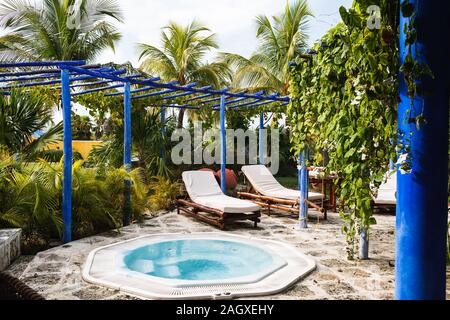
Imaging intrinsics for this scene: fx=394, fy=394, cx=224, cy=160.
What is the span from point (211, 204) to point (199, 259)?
2.35 meters

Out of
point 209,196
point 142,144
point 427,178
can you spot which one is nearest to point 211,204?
point 209,196

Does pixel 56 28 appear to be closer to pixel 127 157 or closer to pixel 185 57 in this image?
pixel 185 57

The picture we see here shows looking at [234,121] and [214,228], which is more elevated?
[234,121]

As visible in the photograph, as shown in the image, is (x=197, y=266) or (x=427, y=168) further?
(x=197, y=266)

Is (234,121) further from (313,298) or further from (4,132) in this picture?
(313,298)

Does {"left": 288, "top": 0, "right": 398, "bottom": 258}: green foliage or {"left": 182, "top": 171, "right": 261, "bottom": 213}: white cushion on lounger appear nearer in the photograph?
{"left": 288, "top": 0, "right": 398, "bottom": 258}: green foliage

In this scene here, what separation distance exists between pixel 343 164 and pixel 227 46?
17362mm

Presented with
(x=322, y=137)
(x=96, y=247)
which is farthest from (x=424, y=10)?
(x=96, y=247)

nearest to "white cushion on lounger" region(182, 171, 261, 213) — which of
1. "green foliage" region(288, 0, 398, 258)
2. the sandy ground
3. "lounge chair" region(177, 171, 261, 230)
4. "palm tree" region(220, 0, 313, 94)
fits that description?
"lounge chair" region(177, 171, 261, 230)

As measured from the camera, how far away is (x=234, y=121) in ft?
48.3

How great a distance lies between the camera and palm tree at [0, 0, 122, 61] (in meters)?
17.7

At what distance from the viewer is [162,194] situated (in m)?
10.3

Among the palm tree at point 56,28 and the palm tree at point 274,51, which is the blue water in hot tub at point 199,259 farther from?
the palm tree at point 56,28

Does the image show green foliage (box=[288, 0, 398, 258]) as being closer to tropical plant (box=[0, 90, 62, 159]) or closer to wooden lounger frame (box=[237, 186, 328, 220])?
wooden lounger frame (box=[237, 186, 328, 220])
